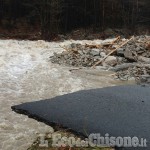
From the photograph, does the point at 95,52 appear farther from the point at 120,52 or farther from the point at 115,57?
the point at 120,52

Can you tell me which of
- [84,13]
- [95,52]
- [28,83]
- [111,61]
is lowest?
[84,13]

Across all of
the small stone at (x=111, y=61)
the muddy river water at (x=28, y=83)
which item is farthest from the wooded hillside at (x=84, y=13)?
the small stone at (x=111, y=61)

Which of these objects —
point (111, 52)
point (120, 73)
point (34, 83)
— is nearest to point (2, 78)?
point (34, 83)

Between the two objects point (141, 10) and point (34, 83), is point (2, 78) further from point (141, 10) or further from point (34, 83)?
point (141, 10)

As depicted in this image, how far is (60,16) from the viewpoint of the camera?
2436 centimetres

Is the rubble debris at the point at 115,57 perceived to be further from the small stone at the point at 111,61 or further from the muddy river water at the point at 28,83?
the muddy river water at the point at 28,83

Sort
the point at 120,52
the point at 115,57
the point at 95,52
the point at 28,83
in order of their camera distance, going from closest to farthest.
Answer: the point at 28,83 → the point at 115,57 → the point at 120,52 → the point at 95,52

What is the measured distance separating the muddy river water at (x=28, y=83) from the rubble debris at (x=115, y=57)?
A: 26.3 inches

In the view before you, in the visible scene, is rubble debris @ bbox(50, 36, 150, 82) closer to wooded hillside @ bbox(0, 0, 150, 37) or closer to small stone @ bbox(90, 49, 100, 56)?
small stone @ bbox(90, 49, 100, 56)

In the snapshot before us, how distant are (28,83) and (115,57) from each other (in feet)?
16.1

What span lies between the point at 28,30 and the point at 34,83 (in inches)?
617

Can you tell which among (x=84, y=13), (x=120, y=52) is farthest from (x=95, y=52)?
(x=84, y=13)

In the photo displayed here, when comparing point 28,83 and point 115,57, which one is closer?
point 28,83

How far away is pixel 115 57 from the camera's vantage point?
1351cm
